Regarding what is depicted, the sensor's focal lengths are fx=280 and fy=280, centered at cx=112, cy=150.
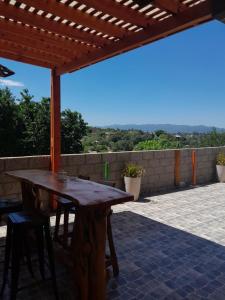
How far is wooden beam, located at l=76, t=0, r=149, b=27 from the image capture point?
8.78 ft

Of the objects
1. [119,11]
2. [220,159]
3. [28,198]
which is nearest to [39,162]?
[28,198]

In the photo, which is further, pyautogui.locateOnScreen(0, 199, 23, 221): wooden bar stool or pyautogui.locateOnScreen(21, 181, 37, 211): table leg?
pyautogui.locateOnScreen(21, 181, 37, 211): table leg

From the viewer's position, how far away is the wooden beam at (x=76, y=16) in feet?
9.01

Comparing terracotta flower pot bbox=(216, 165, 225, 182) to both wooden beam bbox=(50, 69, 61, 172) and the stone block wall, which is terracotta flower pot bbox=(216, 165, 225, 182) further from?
wooden beam bbox=(50, 69, 61, 172)

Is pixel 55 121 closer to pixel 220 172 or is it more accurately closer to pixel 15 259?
pixel 15 259

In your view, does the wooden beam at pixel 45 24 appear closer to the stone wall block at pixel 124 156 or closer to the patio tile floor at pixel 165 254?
the patio tile floor at pixel 165 254

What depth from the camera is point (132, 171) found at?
5969 millimetres

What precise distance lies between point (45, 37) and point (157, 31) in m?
1.50

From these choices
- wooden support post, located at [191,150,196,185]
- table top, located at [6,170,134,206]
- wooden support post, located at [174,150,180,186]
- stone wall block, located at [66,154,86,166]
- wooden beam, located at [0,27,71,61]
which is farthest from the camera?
wooden support post, located at [191,150,196,185]

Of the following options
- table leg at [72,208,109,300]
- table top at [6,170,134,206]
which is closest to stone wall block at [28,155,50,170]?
table top at [6,170,134,206]

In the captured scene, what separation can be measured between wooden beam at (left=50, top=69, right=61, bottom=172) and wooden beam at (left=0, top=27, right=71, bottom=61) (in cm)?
61

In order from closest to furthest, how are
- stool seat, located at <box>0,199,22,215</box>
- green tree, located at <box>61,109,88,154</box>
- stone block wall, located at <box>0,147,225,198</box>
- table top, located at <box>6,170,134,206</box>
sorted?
1. table top, located at <box>6,170,134,206</box>
2. stool seat, located at <box>0,199,22,215</box>
3. stone block wall, located at <box>0,147,225,198</box>
4. green tree, located at <box>61,109,88,154</box>

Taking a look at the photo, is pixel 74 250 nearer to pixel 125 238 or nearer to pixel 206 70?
pixel 125 238

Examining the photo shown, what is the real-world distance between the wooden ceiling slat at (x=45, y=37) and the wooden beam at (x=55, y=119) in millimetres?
776
